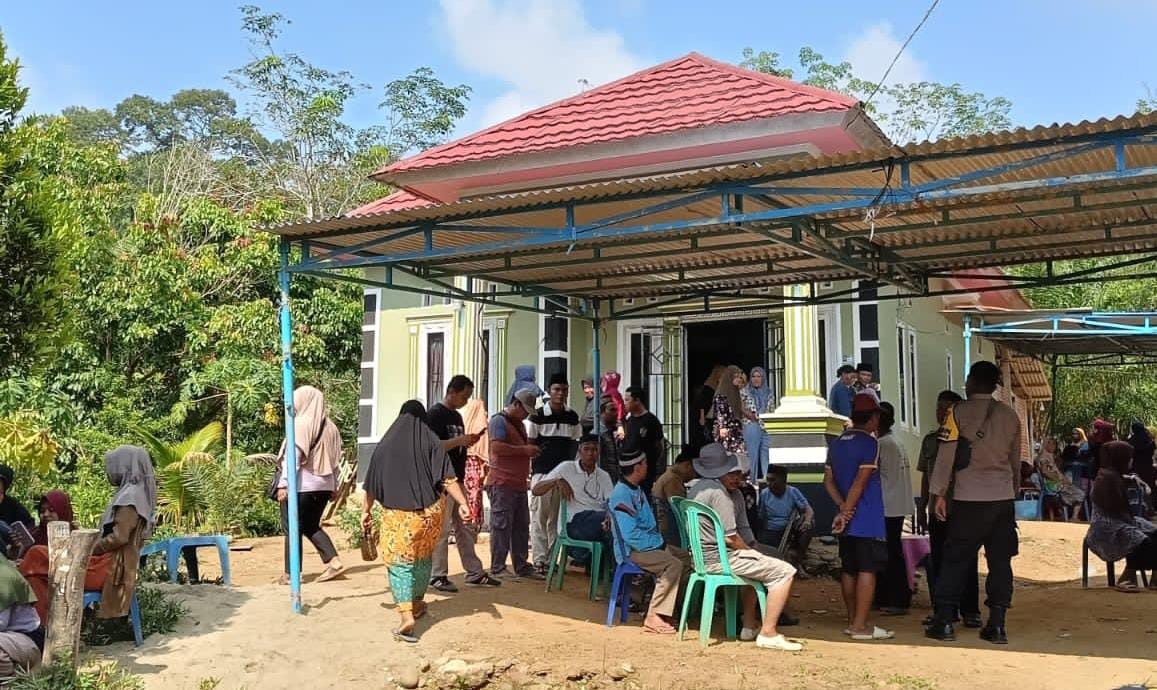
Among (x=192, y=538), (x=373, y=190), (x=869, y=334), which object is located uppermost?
(x=373, y=190)

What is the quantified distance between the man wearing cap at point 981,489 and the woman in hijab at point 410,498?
3.43 metres

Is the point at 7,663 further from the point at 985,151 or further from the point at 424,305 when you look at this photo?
the point at 424,305

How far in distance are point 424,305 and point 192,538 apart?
8.23 metres

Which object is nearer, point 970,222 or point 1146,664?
point 1146,664

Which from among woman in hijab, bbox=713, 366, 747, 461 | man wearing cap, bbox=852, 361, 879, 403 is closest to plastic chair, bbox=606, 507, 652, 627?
woman in hijab, bbox=713, 366, 747, 461

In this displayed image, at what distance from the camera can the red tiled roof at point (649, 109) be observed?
11.3 meters

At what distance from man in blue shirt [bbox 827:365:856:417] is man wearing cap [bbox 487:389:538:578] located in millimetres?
4478

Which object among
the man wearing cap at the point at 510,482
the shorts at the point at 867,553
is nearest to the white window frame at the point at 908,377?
the man wearing cap at the point at 510,482

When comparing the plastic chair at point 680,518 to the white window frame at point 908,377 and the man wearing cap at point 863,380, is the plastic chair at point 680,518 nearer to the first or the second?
the man wearing cap at point 863,380

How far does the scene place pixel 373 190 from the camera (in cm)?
2738

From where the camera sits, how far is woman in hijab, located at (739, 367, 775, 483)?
12227mm

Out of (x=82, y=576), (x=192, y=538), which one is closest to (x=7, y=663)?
(x=82, y=576)

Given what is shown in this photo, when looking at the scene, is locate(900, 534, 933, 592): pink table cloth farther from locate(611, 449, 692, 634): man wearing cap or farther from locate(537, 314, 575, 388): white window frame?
locate(537, 314, 575, 388): white window frame

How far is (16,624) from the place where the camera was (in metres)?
5.61
